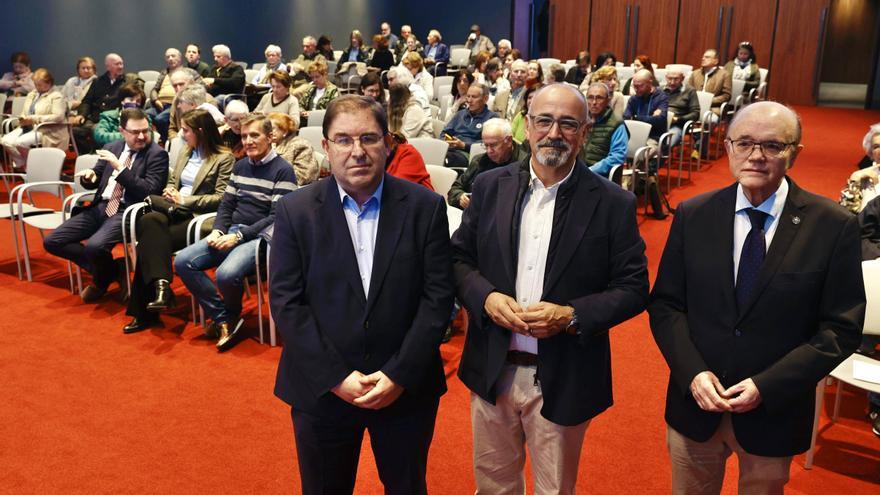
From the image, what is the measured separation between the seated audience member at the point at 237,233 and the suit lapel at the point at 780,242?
9.80ft

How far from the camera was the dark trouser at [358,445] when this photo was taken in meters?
2.05

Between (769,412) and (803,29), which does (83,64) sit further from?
(803,29)

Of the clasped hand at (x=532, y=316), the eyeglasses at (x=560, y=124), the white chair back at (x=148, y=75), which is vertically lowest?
the white chair back at (x=148, y=75)

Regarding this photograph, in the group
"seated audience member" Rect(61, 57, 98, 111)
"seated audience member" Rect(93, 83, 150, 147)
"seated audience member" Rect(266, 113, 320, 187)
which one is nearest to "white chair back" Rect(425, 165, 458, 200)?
"seated audience member" Rect(266, 113, 320, 187)

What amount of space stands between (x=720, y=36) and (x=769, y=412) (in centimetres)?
1461

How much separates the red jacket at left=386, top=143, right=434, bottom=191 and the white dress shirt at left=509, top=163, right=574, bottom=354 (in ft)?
7.17

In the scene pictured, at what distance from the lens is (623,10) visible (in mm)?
15789

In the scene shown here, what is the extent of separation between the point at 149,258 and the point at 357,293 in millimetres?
3035

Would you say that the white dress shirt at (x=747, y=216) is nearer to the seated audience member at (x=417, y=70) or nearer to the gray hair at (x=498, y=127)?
the gray hair at (x=498, y=127)

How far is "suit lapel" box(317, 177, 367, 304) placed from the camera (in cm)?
198

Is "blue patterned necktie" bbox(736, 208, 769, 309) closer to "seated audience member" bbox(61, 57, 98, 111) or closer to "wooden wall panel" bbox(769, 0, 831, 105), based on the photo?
"seated audience member" bbox(61, 57, 98, 111)

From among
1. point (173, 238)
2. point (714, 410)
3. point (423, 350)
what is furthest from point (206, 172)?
point (714, 410)

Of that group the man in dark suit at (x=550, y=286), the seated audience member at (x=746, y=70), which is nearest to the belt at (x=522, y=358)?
the man in dark suit at (x=550, y=286)

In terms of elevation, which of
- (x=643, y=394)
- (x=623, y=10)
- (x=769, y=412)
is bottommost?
(x=643, y=394)
